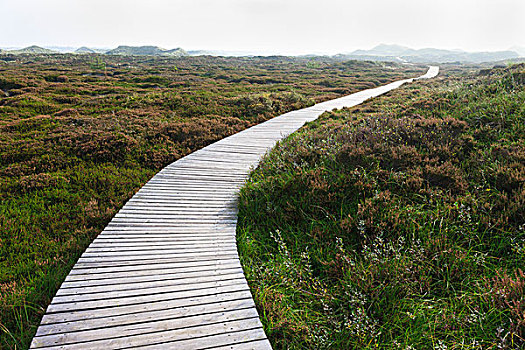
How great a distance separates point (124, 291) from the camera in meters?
3.76

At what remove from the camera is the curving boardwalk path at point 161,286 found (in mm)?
3135

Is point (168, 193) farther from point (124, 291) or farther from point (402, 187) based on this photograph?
point (402, 187)

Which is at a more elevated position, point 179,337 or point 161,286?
point 161,286

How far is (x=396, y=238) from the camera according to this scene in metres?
4.70

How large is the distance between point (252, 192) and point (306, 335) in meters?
3.47

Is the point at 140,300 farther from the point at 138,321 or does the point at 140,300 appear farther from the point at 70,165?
the point at 70,165

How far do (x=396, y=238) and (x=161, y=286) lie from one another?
11.8 ft

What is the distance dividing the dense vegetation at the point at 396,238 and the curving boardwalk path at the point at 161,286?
0.41 metres

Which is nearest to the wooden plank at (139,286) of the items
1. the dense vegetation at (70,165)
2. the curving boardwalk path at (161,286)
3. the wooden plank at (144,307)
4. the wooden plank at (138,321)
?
the curving boardwalk path at (161,286)

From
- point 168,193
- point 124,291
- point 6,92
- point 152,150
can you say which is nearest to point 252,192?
point 168,193

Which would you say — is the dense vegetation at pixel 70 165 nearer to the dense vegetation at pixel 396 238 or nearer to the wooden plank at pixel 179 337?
the wooden plank at pixel 179 337

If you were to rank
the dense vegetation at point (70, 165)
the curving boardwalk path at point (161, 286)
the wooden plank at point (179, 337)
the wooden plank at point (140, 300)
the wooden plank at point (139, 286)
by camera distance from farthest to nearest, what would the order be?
the dense vegetation at point (70, 165), the wooden plank at point (139, 286), the wooden plank at point (140, 300), the curving boardwalk path at point (161, 286), the wooden plank at point (179, 337)

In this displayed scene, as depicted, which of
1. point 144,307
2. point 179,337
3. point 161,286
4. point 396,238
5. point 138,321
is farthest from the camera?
point 396,238

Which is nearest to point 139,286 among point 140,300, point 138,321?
point 140,300
